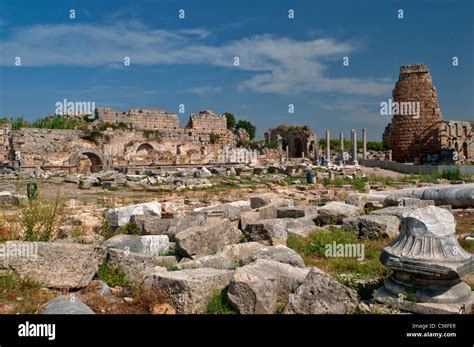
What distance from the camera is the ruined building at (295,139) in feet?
168

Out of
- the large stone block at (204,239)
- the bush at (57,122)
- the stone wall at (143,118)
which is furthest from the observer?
the stone wall at (143,118)

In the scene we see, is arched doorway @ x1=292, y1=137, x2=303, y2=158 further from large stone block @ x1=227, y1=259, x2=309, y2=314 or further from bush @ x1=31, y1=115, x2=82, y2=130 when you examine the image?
large stone block @ x1=227, y1=259, x2=309, y2=314

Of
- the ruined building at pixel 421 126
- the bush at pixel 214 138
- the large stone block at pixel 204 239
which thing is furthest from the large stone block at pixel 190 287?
the bush at pixel 214 138

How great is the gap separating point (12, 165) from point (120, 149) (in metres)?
11.5

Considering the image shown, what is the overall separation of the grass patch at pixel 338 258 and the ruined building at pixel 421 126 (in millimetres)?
26632

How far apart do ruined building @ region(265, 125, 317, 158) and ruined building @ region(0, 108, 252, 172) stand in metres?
8.67

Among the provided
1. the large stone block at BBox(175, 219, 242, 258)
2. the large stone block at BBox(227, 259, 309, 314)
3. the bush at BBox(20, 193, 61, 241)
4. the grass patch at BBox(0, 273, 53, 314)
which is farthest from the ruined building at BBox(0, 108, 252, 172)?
the large stone block at BBox(227, 259, 309, 314)

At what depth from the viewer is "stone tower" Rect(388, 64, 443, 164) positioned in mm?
31609

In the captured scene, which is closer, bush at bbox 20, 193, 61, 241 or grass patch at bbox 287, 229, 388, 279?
grass patch at bbox 287, 229, 388, 279

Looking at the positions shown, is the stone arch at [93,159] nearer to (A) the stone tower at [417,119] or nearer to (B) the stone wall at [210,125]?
(B) the stone wall at [210,125]

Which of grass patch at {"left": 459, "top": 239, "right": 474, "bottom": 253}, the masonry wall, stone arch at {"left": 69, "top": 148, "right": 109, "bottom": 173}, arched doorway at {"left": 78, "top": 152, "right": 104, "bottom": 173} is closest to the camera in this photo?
grass patch at {"left": 459, "top": 239, "right": 474, "bottom": 253}
